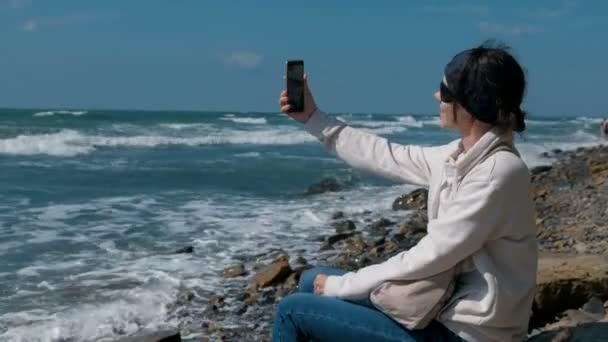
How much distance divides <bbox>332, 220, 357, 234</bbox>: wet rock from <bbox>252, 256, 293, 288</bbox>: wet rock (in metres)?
2.83

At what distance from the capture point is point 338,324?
2.75 meters

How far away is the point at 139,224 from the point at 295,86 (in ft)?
27.2

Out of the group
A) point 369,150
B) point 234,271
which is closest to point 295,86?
point 369,150

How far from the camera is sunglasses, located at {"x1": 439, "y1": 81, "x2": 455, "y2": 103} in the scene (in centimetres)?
257

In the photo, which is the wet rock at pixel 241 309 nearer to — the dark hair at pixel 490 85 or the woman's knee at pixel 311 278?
the woman's knee at pixel 311 278

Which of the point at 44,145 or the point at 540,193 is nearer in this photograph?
the point at 540,193

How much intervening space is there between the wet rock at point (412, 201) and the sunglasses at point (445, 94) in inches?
407

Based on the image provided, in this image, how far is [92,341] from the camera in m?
6.03

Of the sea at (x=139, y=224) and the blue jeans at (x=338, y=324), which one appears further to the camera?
the sea at (x=139, y=224)

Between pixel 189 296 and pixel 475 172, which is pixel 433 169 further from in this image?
pixel 189 296

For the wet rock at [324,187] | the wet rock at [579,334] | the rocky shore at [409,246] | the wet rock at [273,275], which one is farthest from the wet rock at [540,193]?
the wet rock at [579,334]

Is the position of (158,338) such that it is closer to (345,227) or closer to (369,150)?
(369,150)

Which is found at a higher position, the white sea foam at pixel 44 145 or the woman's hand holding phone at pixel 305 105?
the woman's hand holding phone at pixel 305 105

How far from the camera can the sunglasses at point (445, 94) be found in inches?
101
